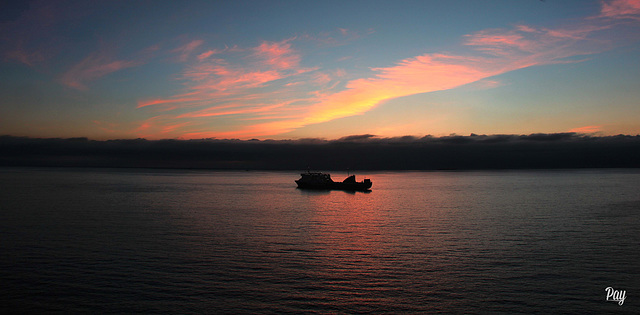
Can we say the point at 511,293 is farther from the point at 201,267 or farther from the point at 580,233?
the point at 580,233

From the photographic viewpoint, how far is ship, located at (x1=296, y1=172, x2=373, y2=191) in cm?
15250

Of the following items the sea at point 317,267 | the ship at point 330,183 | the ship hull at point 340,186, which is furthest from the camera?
the ship at point 330,183

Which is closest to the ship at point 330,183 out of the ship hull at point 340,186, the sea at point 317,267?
the ship hull at point 340,186

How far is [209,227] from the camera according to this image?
5581cm

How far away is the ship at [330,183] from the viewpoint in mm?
152500

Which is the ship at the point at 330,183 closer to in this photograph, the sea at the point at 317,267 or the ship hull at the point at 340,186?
the ship hull at the point at 340,186

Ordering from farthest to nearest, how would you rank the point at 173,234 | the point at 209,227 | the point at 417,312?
the point at 209,227, the point at 173,234, the point at 417,312

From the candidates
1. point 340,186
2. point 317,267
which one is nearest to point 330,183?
point 340,186

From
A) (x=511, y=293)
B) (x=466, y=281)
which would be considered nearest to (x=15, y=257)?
(x=466, y=281)

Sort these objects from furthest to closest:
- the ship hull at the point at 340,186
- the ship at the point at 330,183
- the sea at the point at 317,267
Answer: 1. the ship at the point at 330,183
2. the ship hull at the point at 340,186
3. the sea at the point at 317,267

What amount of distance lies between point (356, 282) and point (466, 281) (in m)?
8.11

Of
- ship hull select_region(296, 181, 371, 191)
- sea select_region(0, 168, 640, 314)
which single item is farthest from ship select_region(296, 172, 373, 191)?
sea select_region(0, 168, 640, 314)

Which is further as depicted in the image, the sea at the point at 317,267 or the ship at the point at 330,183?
the ship at the point at 330,183

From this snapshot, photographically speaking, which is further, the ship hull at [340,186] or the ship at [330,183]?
the ship at [330,183]
